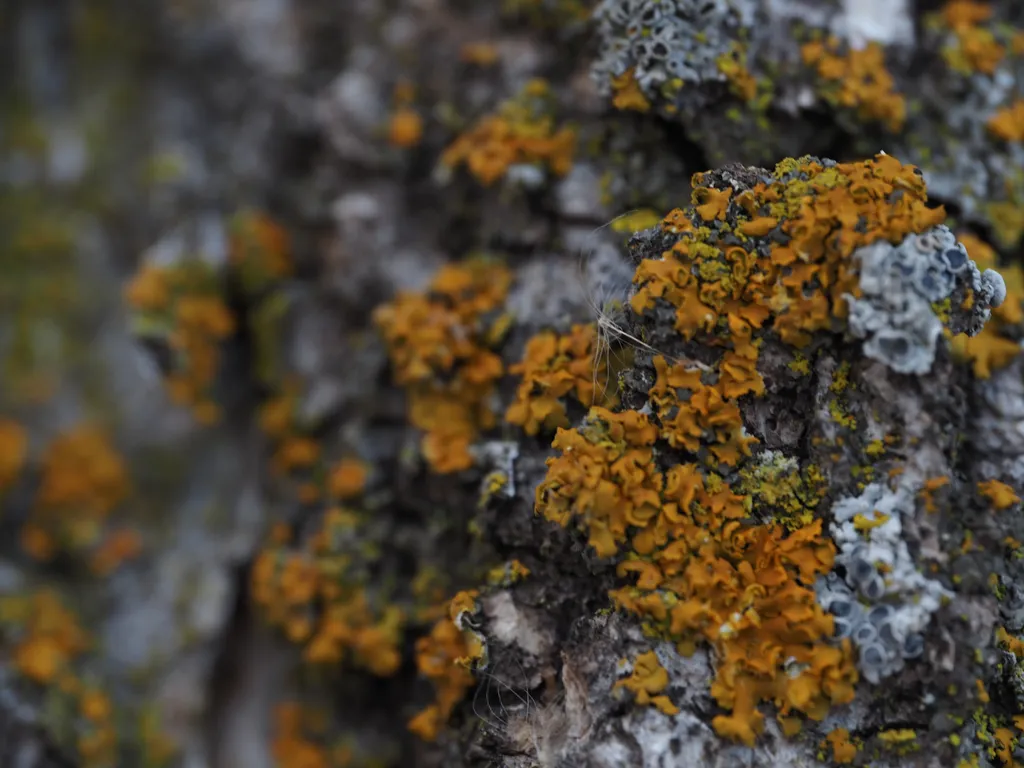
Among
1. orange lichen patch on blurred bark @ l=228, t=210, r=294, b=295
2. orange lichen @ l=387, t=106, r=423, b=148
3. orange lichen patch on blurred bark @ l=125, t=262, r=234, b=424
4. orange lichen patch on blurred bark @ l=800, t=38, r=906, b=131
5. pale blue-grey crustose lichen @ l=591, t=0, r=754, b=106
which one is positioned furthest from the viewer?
orange lichen patch on blurred bark @ l=228, t=210, r=294, b=295

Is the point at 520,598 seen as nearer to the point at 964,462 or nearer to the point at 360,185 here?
the point at 964,462

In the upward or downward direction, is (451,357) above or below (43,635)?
above

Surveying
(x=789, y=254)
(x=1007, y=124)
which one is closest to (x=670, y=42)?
(x=789, y=254)

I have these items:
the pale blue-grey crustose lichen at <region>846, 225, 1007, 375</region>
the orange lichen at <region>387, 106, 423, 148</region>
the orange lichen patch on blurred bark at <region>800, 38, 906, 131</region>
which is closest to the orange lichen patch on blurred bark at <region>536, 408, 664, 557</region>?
the pale blue-grey crustose lichen at <region>846, 225, 1007, 375</region>

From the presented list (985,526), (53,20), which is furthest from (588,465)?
(53,20)

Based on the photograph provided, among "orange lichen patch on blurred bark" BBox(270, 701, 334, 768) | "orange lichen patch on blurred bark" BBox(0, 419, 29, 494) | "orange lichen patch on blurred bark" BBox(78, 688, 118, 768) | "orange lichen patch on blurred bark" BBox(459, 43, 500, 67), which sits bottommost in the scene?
"orange lichen patch on blurred bark" BBox(78, 688, 118, 768)

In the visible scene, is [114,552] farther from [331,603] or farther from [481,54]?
[481,54]

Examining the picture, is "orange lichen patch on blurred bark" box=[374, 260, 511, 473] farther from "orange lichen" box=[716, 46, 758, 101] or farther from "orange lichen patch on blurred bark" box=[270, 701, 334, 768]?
"orange lichen patch on blurred bark" box=[270, 701, 334, 768]
